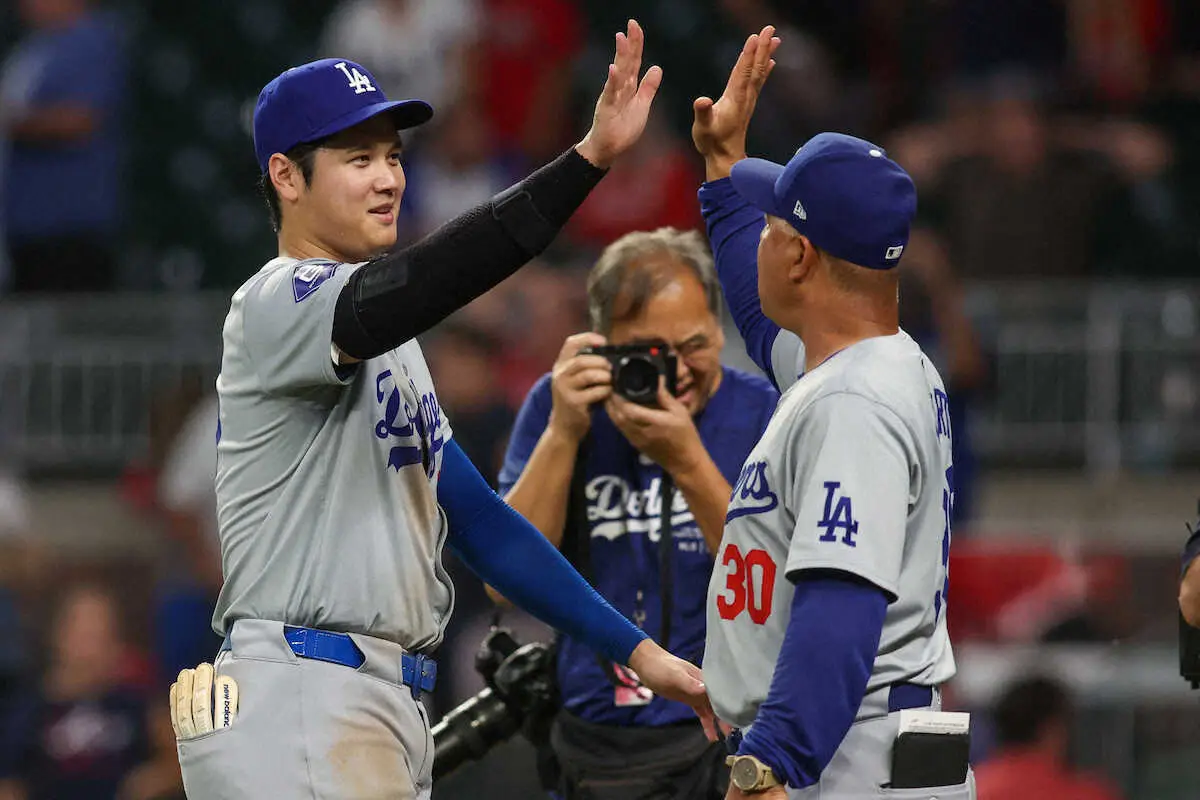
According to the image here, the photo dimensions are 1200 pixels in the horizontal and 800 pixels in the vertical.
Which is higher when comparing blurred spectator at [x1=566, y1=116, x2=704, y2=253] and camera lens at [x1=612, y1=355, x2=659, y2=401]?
blurred spectator at [x1=566, y1=116, x2=704, y2=253]

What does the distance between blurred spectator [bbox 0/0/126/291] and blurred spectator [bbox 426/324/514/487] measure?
2.13 metres

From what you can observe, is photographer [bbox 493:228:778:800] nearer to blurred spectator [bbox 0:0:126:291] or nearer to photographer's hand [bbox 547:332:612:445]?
photographer's hand [bbox 547:332:612:445]

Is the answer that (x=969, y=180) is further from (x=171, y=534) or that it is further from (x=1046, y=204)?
(x=171, y=534)

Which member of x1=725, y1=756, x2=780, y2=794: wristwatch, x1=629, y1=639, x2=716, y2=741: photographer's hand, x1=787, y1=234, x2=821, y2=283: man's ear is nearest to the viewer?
x1=725, y1=756, x2=780, y2=794: wristwatch

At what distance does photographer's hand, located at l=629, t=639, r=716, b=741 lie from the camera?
11.0ft

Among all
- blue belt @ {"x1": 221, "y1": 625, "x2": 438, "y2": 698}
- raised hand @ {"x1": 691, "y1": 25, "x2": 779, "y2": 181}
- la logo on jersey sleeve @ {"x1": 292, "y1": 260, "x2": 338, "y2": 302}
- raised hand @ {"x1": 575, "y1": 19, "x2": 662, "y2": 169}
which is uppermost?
raised hand @ {"x1": 691, "y1": 25, "x2": 779, "y2": 181}

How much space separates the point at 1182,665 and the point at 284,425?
5.91 ft

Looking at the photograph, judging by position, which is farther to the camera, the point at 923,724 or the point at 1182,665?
the point at 1182,665

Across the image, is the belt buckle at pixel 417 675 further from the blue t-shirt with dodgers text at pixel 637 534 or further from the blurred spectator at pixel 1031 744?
the blurred spectator at pixel 1031 744

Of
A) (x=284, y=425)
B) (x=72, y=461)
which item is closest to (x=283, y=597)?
(x=284, y=425)

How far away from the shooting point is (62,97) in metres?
8.25

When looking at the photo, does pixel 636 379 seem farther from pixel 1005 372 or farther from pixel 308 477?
pixel 1005 372

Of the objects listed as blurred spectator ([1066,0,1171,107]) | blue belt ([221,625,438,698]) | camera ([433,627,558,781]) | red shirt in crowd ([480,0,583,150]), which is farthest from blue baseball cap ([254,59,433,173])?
blurred spectator ([1066,0,1171,107])

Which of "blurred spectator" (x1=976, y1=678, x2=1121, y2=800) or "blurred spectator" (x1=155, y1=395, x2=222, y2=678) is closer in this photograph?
"blurred spectator" (x1=976, y1=678, x2=1121, y2=800)
